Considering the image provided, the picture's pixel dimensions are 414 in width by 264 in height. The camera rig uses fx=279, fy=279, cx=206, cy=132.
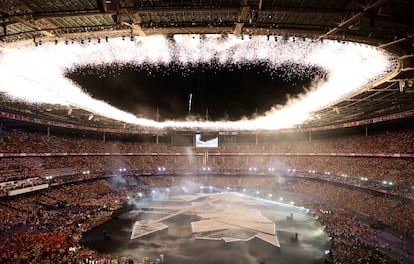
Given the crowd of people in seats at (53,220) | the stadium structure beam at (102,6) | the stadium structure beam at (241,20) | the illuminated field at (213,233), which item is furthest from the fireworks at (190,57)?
the illuminated field at (213,233)

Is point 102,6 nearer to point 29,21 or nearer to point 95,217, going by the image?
point 29,21

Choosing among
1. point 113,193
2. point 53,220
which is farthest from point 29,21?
point 113,193

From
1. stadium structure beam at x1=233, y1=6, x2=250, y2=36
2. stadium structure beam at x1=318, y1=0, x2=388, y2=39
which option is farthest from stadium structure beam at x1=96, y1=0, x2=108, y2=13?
stadium structure beam at x1=318, y1=0, x2=388, y2=39

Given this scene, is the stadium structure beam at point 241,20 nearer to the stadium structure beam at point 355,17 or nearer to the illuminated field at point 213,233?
the stadium structure beam at point 355,17

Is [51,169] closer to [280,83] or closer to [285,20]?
[280,83]

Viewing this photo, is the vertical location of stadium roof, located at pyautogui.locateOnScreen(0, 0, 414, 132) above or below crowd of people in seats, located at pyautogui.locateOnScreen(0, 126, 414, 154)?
above

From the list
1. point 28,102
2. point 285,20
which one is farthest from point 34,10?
point 28,102

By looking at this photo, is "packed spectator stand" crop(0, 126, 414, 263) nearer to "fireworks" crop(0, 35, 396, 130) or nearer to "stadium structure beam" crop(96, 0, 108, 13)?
"fireworks" crop(0, 35, 396, 130)
